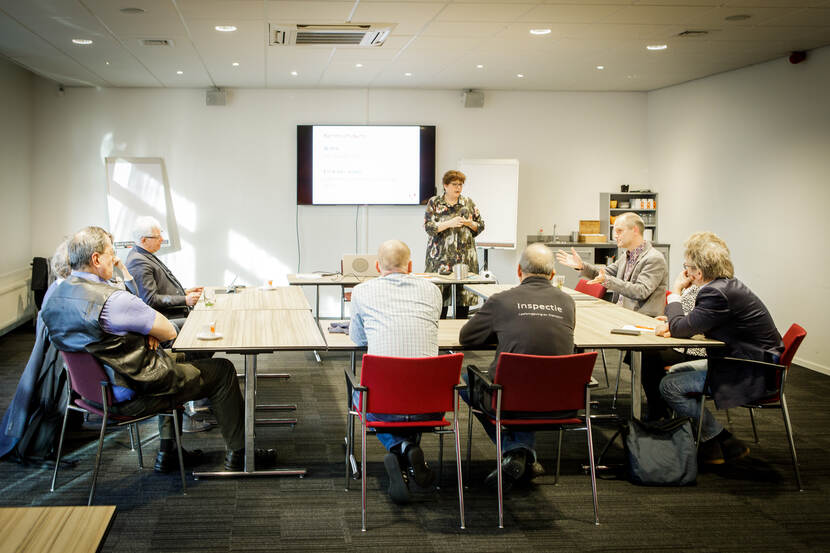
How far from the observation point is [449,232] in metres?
7.12

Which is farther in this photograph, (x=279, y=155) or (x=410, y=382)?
(x=279, y=155)

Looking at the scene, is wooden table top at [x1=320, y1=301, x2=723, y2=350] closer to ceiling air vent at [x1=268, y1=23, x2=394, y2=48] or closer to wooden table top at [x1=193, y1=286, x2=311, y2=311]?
wooden table top at [x1=193, y1=286, x2=311, y2=311]

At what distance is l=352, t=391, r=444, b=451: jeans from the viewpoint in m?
3.49

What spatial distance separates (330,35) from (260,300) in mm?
2405

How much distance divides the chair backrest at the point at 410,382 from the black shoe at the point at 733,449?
71.0 inches

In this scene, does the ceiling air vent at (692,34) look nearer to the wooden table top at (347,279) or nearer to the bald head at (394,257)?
the wooden table top at (347,279)

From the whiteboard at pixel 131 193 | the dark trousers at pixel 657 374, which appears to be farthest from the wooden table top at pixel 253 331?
the whiteboard at pixel 131 193

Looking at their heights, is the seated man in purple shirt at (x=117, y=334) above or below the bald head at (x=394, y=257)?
below

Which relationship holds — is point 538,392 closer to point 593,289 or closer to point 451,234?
point 593,289

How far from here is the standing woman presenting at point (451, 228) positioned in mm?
7020

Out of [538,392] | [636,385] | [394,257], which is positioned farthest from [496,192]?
[538,392]

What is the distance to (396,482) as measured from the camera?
140 inches

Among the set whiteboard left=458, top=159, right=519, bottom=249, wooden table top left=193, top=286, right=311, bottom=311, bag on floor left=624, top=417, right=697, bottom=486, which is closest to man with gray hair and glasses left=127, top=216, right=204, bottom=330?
wooden table top left=193, top=286, right=311, bottom=311

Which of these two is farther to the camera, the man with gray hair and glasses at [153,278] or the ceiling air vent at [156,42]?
the ceiling air vent at [156,42]
